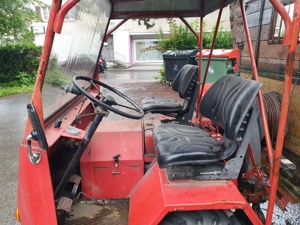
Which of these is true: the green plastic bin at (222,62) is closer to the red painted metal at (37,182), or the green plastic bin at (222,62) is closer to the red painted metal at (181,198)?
the red painted metal at (181,198)

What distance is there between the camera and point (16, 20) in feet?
34.9

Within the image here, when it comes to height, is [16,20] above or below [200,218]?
above

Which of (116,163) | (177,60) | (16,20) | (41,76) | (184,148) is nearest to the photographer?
(41,76)

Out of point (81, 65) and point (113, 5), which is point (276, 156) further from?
point (113, 5)

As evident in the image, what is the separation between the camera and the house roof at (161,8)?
3035mm

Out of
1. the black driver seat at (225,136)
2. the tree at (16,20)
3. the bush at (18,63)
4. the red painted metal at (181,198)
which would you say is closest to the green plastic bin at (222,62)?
the black driver seat at (225,136)

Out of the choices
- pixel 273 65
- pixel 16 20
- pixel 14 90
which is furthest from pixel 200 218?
pixel 16 20

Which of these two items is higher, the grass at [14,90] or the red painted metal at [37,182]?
the red painted metal at [37,182]

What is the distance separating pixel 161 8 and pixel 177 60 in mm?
6459

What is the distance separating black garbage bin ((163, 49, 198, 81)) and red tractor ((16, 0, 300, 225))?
6922 millimetres

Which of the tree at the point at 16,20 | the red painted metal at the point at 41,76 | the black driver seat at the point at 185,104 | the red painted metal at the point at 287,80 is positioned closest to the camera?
the red painted metal at the point at 287,80

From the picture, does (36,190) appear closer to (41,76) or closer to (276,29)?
(41,76)

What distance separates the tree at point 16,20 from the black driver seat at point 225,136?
10.8m

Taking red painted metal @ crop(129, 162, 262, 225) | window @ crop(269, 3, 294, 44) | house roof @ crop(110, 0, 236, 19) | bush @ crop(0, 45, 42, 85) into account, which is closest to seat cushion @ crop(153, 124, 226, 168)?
red painted metal @ crop(129, 162, 262, 225)
